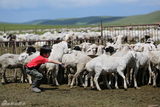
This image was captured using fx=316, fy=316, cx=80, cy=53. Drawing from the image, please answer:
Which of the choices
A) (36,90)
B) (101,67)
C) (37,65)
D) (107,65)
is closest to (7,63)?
(37,65)

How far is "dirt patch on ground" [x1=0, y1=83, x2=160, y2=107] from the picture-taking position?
10.7m

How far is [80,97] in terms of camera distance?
1195cm

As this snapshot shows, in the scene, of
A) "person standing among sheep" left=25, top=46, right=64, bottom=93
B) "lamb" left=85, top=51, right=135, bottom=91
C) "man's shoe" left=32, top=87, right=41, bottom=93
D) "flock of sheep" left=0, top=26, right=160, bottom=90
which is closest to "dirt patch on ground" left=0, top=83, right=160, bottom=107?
"man's shoe" left=32, top=87, right=41, bottom=93

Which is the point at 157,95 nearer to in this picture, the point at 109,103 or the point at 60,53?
the point at 109,103

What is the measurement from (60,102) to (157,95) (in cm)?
369

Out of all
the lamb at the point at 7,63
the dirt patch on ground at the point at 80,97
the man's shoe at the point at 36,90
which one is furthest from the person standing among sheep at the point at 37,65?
the lamb at the point at 7,63

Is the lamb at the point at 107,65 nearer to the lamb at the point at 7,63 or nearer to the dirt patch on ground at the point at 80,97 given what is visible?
the dirt patch on ground at the point at 80,97

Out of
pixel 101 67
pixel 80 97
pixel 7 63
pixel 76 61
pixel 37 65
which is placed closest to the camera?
pixel 80 97

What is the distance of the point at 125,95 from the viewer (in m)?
12.0

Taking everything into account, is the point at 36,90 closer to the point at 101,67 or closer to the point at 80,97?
the point at 80,97

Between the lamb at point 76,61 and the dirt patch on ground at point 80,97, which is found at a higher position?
the lamb at point 76,61

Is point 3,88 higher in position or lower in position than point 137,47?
lower

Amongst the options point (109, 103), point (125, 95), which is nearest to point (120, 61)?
point (125, 95)

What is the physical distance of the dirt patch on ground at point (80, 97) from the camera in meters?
10.7
